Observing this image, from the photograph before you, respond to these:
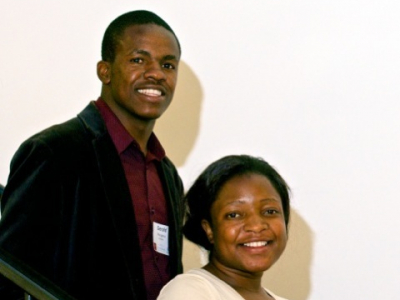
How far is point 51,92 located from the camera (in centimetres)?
351

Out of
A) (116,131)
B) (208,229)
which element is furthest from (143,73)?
(208,229)

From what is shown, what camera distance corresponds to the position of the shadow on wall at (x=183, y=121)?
356cm

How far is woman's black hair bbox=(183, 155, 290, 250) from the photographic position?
6.00 ft

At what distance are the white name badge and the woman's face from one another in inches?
12.4

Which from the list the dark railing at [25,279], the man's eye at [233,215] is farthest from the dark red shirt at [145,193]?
the dark railing at [25,279]

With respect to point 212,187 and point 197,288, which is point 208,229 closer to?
point 212,187

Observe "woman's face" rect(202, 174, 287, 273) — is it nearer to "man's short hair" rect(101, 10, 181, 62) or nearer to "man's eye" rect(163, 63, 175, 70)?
"man's eye" rect(163, 63, 175, 70)

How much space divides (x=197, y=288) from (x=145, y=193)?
61 cm

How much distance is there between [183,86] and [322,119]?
62 cm

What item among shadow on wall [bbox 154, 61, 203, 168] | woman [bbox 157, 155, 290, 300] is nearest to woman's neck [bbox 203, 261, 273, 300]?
woman [bbox 157, 155, 290, 300]

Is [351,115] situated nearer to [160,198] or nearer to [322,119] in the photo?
[322,119]

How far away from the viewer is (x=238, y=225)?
5.73ft

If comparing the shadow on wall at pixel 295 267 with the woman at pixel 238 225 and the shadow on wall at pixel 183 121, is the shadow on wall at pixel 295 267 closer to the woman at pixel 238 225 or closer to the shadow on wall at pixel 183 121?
the shadow on wall at pixel 183 121

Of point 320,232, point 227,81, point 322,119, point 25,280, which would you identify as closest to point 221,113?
point 227,81
